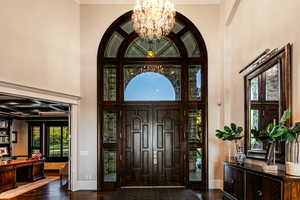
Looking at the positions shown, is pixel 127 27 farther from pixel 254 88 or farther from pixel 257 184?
pixel 257 184

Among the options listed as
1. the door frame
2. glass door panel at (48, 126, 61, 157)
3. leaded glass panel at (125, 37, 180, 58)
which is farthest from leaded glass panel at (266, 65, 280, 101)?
glass door panel at (48, 126, 61, 157)

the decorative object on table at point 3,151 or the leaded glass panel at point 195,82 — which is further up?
the leaded glass panel at point 195,82

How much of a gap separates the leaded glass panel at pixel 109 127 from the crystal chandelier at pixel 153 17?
135 inches

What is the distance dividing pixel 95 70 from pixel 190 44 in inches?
110

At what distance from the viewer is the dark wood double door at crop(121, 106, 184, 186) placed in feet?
30.6

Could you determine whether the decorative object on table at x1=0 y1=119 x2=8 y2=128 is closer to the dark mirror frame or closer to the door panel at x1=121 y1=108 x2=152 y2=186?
the door panel at x1=121 y1=108 x2=152 y2=186

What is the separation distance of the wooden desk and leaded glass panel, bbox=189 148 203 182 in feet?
18.3

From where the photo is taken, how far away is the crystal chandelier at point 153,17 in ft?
21.1

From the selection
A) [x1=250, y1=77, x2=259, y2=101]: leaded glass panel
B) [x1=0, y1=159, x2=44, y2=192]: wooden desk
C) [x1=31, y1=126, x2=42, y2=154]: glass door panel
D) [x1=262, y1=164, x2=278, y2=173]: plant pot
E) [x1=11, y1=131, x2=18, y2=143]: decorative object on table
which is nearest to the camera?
[x1=262, y1=164, x2=278, y2=173]: plant pot

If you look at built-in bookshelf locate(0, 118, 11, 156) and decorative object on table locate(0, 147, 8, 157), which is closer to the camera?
decorative object on table locate(0, 147, 8, 157)

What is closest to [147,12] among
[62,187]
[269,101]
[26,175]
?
[269,101]

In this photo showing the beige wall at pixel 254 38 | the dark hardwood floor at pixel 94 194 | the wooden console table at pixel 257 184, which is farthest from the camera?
the dark hardwood floor at pixel 94 194

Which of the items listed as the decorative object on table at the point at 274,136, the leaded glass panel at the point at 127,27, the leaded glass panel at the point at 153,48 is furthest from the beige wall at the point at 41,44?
the decorative object on table at the point at 274,136

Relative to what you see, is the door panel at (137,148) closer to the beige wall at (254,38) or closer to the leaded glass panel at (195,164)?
the leaded glass panel at (195,164)
